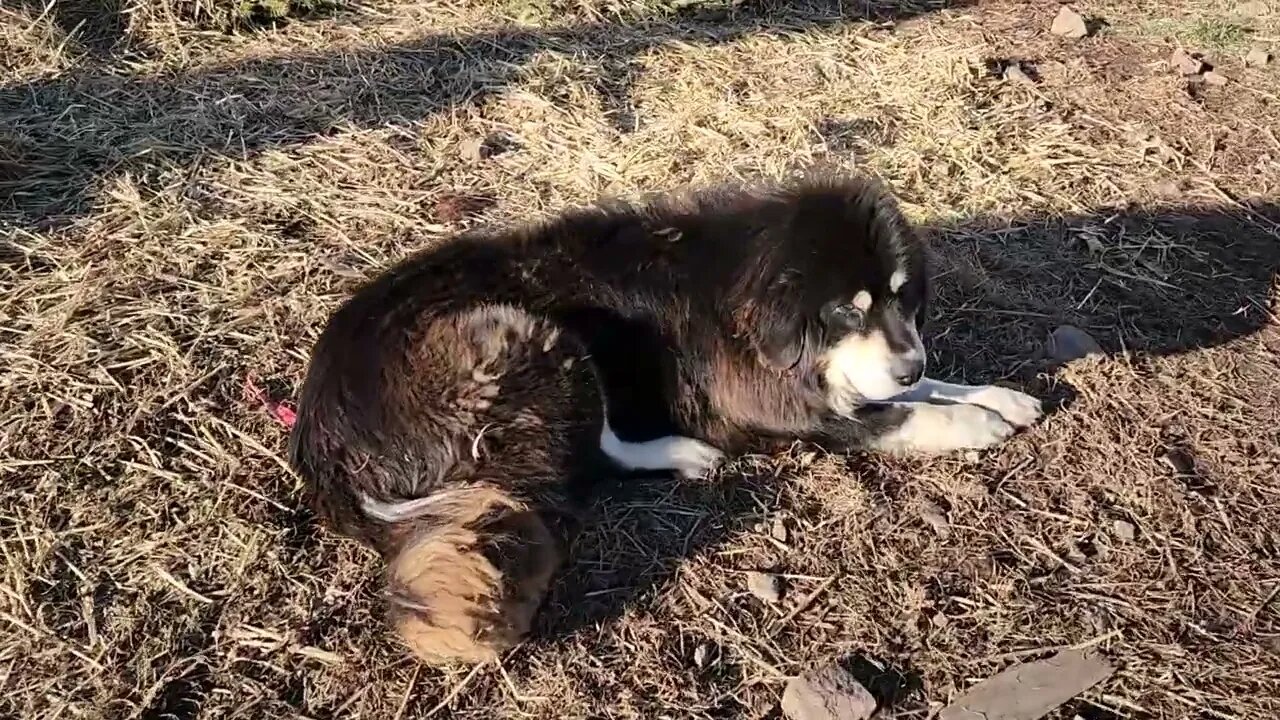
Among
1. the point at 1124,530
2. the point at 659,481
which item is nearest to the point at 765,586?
the point at 659,481

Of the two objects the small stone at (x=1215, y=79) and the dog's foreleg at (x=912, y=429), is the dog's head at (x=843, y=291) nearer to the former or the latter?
the dog's foreleg at (x=912, y=429)

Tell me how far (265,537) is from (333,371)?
1.93 feet

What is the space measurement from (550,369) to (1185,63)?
4428 millimetres

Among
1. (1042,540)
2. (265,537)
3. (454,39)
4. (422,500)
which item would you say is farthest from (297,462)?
(454,39)

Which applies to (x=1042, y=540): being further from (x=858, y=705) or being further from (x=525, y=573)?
(x=525, y=573)

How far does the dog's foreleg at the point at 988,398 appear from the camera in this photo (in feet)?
12.1

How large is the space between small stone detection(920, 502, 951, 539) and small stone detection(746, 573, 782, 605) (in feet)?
1.88

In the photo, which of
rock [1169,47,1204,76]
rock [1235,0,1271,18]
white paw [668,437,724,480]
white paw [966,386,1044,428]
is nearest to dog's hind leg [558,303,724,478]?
white paw [668,437,724,480]

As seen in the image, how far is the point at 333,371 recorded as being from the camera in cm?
317

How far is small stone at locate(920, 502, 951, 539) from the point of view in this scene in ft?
11.1

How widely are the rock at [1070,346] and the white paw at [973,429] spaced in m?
0.58

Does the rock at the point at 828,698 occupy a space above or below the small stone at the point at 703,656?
above

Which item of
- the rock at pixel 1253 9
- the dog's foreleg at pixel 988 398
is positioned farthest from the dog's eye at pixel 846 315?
the rock at pixel 1253 9

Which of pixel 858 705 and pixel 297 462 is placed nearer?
pixel 858 705
